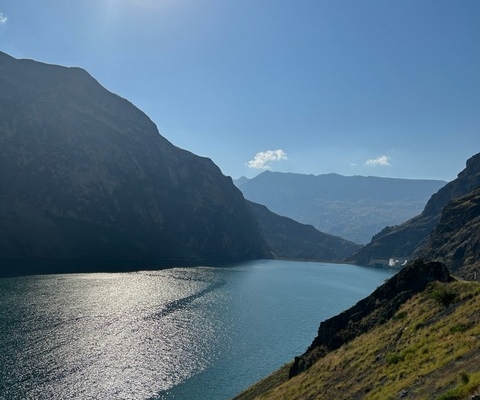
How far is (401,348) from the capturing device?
102 ft

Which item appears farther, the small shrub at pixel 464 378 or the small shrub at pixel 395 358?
the small shrub at pixel 395 358

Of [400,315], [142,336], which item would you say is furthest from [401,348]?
[142,336]

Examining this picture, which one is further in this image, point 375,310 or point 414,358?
point 375,310

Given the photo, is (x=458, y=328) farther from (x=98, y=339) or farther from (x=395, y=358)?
(x=98, y=339)

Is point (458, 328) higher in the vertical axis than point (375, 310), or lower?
higher

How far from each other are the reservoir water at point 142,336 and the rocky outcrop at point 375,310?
25.5 meters

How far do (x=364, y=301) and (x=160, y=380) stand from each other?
39.2 meters

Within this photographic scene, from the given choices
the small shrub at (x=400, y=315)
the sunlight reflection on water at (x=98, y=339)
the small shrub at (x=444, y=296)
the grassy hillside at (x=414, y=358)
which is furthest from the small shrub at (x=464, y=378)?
the sunlight reflection on water at (x=98, y=339)

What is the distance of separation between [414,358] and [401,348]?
379 cm

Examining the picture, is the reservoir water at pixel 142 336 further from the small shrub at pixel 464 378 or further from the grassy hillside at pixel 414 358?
the small shrub at pixel 464 378

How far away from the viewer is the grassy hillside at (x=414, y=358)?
21.4m

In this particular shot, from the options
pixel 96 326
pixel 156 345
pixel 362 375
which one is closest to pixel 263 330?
pixel 156 345

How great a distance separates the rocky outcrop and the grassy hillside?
136cm

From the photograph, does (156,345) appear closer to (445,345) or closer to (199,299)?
(199,299)
